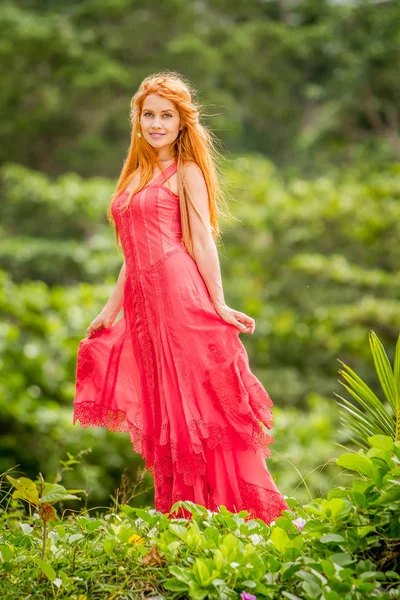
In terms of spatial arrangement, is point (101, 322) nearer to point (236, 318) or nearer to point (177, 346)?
point (177, 346)

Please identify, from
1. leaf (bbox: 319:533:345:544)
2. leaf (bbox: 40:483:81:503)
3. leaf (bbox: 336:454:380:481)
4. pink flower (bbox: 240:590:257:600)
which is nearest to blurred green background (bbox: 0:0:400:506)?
leaf (bbox: 336:454:380:481)

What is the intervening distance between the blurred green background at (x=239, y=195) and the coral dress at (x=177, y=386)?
0.90 feet

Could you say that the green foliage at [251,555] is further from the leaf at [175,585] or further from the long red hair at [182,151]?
the long red hair at [182,151]

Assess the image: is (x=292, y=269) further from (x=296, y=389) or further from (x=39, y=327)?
(x=39, y=327)

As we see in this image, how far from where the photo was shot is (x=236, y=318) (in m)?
2.87

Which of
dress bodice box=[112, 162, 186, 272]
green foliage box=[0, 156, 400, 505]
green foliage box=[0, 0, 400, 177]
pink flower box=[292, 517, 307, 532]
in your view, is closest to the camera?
pink flower box=[292, 517, 307, 532]

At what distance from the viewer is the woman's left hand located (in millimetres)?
2834

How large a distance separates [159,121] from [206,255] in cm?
48

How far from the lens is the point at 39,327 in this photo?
7.61m

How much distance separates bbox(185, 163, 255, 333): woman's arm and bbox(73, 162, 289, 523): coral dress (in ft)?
0.09

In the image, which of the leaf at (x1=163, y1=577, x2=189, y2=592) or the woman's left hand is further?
the woman's left hand

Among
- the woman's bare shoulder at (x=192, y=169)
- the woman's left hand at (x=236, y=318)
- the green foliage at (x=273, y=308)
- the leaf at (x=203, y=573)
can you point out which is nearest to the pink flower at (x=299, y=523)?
the leaf at (x=203, y=573)

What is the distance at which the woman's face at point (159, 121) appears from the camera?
2.92m

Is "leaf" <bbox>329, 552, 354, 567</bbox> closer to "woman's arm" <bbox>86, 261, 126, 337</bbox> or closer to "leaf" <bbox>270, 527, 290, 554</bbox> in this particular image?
"leaf" <bbox>270, 527, 290, 554</bbox>
